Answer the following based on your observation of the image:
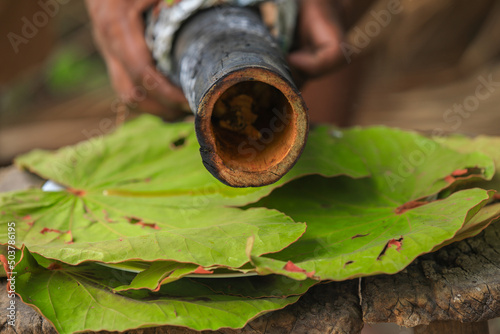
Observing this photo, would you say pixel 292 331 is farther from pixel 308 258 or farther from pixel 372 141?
pixel 372 141

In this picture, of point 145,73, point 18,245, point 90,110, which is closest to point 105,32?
point 145,73

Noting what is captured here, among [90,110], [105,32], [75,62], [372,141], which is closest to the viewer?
[372,141]

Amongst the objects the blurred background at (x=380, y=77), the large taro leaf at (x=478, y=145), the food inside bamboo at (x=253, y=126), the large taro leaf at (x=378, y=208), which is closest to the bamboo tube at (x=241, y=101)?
the food inside bamboo at (x=253, y=126)

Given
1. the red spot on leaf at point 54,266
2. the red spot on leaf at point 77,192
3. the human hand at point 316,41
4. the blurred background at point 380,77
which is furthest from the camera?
the blurred background at point 380,77

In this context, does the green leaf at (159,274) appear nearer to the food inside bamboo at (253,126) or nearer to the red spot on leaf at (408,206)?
the food inside bamboo at (253,126)

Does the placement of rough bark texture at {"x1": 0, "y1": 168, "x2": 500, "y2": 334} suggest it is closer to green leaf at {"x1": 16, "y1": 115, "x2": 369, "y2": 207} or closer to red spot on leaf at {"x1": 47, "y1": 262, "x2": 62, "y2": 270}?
red spot on leaf at {"x1": 47, "y1": 262, "x2": 62, "y2": 270}
